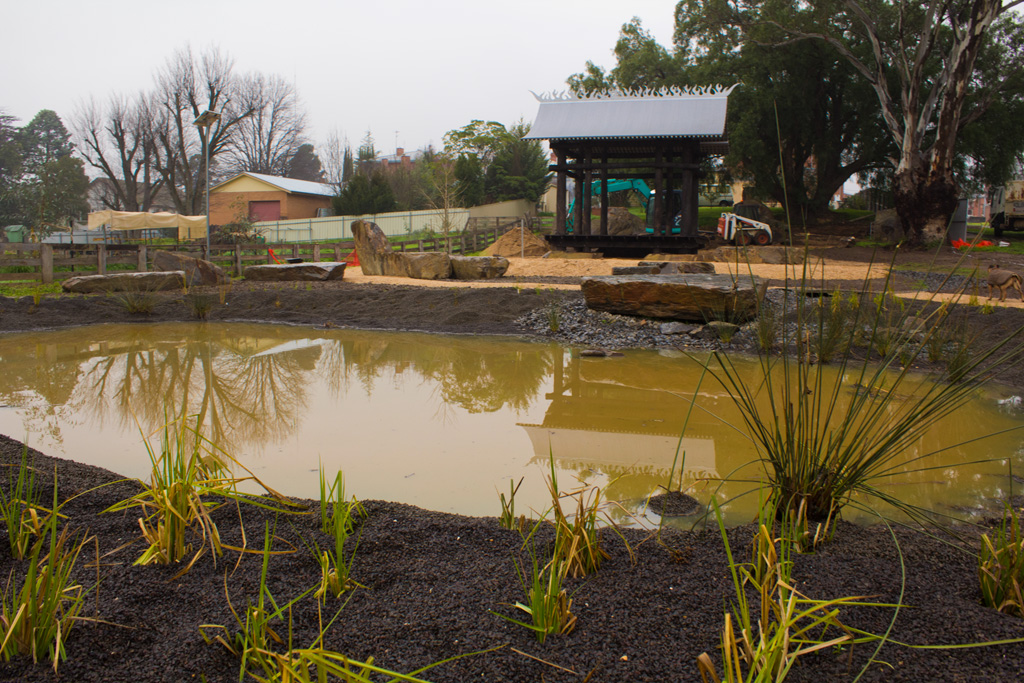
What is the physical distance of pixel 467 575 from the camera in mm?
2295

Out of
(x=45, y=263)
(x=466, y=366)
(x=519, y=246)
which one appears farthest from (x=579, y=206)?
(x=466, y=366)

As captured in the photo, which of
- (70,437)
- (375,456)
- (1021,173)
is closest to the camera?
(375,456)

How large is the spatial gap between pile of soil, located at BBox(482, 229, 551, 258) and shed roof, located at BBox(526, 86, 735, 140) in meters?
3.31

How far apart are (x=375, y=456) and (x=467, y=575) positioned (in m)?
1.92

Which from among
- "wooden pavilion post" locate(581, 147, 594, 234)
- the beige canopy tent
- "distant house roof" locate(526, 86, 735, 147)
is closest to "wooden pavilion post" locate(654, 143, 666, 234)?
"distant house roof" locate(526, 86, 735, 147)

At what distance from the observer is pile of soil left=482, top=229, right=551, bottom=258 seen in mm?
19703

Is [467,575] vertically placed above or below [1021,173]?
below

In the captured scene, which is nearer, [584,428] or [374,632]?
[374,632]

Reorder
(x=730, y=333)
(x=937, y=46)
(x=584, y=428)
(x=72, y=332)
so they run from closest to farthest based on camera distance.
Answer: (x=584, y=428)
(x=730, y=333)
(x=72, y=332)
(x=937, y=46)

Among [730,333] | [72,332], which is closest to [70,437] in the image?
[72,332]

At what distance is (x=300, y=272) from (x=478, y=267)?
3.61 metres

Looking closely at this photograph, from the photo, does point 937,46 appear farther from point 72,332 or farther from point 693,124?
point 72,332

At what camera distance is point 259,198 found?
35750 millimetres

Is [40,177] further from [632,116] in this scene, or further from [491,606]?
[491,606]
